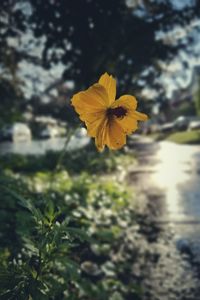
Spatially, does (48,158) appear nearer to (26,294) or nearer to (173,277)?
(173,277)

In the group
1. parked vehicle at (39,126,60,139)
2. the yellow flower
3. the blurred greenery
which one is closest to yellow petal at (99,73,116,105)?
the yellow flower

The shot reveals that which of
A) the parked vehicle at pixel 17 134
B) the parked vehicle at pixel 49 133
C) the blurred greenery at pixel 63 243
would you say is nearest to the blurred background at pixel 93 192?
the blurred greenery at pixel 63 243

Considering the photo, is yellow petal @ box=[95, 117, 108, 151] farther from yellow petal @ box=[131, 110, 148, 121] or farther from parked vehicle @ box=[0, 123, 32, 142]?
parked vehicle @ box=[0, 123, 32, 142]

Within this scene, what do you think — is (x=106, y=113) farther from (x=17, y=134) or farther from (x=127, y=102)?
(x=17, y=134)

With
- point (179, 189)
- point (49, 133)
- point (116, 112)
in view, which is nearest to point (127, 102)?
point (116, 112)

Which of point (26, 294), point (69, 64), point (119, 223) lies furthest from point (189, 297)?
point (69, 64)
